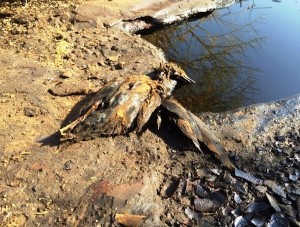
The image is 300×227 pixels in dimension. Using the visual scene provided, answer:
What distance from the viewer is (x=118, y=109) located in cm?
394

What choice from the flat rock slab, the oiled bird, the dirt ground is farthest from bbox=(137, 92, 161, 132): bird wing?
the flat rock slab

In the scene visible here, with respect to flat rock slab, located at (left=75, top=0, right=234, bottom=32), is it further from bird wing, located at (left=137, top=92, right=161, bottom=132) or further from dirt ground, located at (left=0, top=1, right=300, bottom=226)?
bird wing, located at (left=137, top=92, right=161, bottom=132)

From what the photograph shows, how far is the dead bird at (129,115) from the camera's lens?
3.83 meters

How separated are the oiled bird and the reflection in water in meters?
0.84

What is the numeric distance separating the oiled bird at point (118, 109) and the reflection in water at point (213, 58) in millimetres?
843

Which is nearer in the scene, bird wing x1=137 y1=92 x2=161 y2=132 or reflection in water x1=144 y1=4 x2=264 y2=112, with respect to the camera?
bird wing x1=137 y1=92 x2=161 y2=132

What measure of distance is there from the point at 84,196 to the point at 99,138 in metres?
0.77

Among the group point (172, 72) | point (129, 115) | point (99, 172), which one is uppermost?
point (172, 72)

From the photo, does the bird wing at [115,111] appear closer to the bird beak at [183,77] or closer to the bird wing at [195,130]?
the bird wing at [195,130]

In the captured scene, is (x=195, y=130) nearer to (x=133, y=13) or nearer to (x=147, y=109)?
(x=147, y=109)

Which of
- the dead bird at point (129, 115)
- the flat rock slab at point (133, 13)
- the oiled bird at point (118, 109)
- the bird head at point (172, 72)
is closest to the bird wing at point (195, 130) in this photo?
the dead bird at point (129, 115)

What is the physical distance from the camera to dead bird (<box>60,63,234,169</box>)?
12.6 ft

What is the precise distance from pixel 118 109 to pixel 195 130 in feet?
2.79

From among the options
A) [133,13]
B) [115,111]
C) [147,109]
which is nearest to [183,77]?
[147,109]
